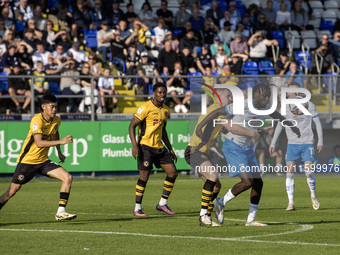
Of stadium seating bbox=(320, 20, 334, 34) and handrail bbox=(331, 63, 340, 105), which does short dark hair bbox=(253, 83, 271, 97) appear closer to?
handrail bbox=(331, 63, 340, 105)

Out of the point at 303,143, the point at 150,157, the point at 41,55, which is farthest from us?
the point at 41,55

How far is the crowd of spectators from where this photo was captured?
2330 centimetres

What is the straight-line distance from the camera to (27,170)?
38.1 ft

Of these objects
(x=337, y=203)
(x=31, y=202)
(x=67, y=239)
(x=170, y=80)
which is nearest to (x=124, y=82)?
(x=170, y=80)

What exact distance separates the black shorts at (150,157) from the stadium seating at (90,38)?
524 inches

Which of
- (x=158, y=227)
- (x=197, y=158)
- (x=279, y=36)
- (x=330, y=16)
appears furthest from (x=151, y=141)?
(x=330, y=16)

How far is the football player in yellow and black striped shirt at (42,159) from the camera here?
451 inches

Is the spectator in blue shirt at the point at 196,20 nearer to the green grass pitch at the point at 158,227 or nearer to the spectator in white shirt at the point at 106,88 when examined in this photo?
the spectator in white shirt at the point at 106,88

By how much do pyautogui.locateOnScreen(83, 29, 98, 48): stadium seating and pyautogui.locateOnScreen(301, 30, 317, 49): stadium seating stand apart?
8751mm

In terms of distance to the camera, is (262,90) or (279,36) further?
(279,36)

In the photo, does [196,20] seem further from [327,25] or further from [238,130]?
[238,130]

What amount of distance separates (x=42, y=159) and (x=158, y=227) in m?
2.13

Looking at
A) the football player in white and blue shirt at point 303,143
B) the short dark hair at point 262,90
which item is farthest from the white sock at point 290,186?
the short dark hair at point 262,90

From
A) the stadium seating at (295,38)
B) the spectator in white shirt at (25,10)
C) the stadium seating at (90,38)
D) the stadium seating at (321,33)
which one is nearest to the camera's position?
the spectator in white shirt at (25,10)
